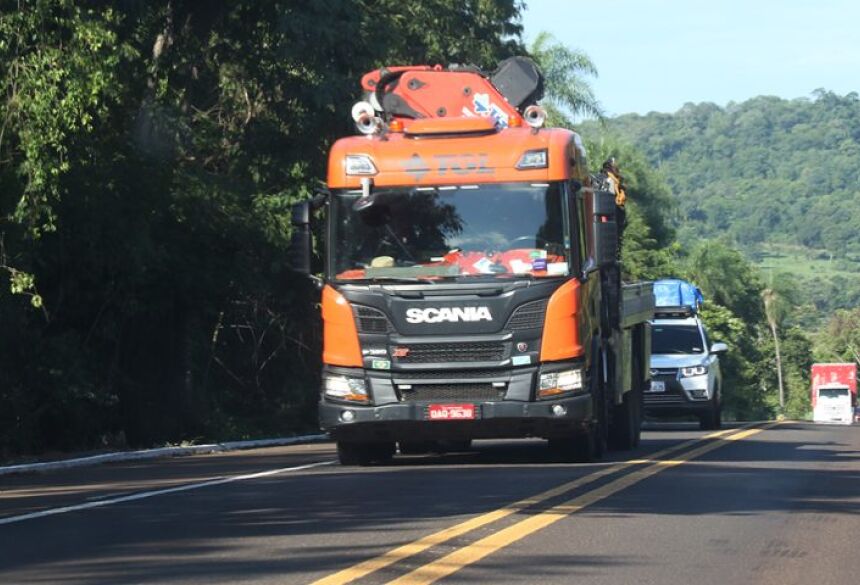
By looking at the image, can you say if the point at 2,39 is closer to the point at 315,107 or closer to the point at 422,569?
the point at 315,107

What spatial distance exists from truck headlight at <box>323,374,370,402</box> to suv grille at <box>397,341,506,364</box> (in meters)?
0.50

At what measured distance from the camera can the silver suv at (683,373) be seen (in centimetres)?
2920

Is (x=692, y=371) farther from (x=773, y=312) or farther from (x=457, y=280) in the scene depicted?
(x=773, y=312)

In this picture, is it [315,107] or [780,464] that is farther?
[315,107]

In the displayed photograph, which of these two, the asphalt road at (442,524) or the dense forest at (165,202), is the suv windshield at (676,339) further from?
the asphalt road at (442,524)

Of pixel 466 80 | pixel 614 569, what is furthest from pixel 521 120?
pixel 614 569

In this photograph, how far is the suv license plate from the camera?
29.4 metres

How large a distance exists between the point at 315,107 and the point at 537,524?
702 inches

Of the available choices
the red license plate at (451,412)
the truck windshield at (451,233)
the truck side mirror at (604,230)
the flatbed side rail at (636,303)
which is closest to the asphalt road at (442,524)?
the red license plate at (451,412)

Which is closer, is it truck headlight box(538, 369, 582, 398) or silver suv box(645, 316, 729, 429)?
truck headlight box(538, 369, 582, 398)

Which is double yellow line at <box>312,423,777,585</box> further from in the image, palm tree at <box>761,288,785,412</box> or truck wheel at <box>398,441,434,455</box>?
palm tree at <box>761,288,785,412</box>

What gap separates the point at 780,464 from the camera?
1767 centimetres

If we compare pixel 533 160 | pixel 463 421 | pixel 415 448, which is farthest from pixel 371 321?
pixel 415 448

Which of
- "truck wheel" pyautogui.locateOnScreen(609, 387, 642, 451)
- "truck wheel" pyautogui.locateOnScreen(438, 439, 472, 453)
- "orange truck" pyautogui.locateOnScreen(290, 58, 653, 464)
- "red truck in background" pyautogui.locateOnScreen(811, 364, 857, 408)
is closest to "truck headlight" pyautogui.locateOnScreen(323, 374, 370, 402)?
"orange truck" pyautogui.locateOnScreen(290, 58, 653, 464)
